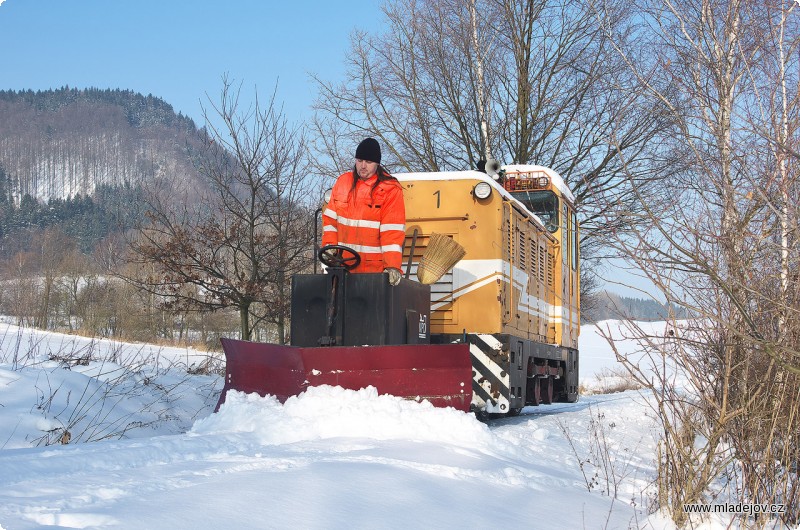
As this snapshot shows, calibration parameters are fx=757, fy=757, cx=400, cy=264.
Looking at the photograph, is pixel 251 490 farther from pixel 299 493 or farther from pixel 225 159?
pixel 225 159

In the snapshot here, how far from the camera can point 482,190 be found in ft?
28.1

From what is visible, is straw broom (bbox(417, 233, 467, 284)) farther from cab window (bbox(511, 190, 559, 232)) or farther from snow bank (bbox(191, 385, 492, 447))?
cab window (bbox(511, 190, 559, 232))

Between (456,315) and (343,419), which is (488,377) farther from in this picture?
(343,419)

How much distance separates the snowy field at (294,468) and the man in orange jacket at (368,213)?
157 centimetres

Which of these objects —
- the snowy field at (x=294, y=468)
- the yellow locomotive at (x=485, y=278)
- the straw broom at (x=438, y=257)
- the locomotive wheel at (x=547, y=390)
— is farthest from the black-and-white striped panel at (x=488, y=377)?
the locomotive wheel at (x=547, y=390)

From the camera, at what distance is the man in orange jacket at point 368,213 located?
7.34 meters

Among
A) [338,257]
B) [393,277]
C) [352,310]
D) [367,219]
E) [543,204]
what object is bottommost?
[352,310]

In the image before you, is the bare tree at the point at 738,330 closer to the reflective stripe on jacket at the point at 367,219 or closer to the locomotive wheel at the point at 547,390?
the reflective stripe on jacket at the point at 367,219

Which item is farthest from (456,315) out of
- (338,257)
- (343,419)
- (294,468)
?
(294,468)

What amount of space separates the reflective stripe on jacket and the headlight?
1.43 meters

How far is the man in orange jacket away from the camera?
24.1 feet

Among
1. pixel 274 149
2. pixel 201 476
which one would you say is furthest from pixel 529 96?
pixel 201 476

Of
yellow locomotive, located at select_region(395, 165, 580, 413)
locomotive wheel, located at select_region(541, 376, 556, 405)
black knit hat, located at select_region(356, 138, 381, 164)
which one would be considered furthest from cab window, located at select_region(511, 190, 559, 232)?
black knit hat, located at select_region(356, 138, 381, 164)

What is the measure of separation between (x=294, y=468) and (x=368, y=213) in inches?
142
